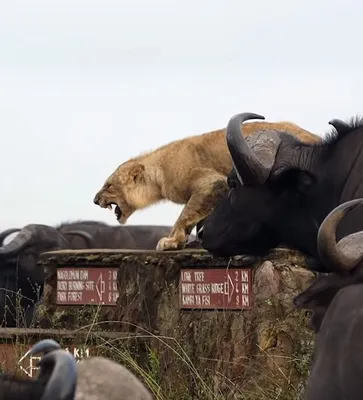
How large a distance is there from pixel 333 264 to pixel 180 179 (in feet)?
27.8

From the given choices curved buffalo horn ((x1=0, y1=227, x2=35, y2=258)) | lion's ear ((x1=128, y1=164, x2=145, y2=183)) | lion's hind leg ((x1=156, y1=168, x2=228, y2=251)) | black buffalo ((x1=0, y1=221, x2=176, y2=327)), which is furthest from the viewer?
curved buffalo horn ((x1=0, y1=227, x2=35, y2=258))

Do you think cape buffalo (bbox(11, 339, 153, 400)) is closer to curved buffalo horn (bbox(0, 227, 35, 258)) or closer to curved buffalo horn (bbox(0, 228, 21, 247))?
curved buffalo horn (bbox(0, 227, 35, 258))

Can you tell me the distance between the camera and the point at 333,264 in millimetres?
5125

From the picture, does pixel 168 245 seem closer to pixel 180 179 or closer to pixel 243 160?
pixel 180 179

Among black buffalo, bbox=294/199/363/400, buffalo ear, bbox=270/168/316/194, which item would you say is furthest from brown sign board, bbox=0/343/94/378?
black buffalo, bbox=294/199/363/400

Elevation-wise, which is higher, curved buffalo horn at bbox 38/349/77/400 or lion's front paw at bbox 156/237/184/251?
curved buffalo horn at bbox 38/349/77/400

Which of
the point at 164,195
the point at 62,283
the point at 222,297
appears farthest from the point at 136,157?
the point at 222,297

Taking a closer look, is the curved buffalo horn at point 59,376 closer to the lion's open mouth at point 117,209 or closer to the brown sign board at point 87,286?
the brown sign board at point 87,286

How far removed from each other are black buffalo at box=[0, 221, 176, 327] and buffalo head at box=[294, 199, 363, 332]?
9.69 meters

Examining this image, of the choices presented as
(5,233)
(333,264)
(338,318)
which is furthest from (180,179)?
(338,318)

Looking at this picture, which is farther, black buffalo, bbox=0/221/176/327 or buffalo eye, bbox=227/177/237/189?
black buffalo, bbox=0/221/176/327

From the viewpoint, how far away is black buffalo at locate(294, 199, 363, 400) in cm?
463

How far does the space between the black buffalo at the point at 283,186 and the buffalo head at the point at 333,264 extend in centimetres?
257

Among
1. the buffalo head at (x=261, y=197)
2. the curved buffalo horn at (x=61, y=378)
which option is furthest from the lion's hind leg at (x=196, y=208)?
the curved buffalo horn at (x=61, y=378)
